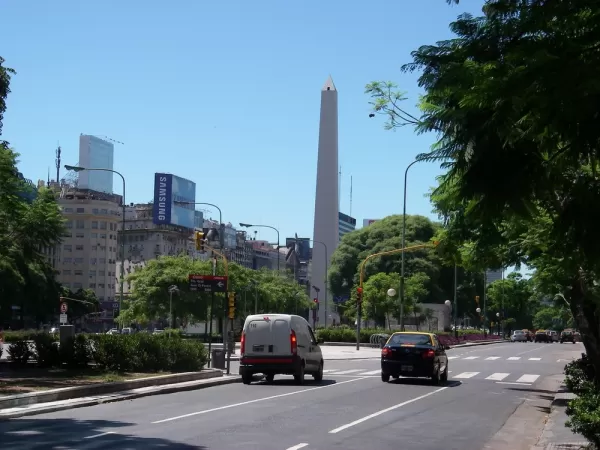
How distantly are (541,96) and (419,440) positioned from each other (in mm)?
8356

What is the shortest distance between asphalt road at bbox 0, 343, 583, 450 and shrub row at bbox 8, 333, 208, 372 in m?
3.05

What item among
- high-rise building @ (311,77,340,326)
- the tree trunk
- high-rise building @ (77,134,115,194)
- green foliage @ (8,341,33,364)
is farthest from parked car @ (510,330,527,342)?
high-rise building @ (77,134,115,194)

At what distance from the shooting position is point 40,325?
346 ft

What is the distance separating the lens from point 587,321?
66.7ft

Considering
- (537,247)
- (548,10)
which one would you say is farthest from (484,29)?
(537,247)

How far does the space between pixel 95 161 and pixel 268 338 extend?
13056cm

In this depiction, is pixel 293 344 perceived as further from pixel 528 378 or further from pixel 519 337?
pixel 519 337

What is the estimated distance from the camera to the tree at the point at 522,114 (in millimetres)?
6402

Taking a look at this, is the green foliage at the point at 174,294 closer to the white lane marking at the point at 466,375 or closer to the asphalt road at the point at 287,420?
the white lane marking at the point at 466,375

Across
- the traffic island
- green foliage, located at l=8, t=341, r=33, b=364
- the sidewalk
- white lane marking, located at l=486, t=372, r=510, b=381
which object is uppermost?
green foliage, located at l=8, t=341, r=33, b=364

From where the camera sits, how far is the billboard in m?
120

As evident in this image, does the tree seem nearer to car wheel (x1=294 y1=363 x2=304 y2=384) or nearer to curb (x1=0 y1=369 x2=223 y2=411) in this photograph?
curb (x1=0 y1=369 x2=223 y2=411)

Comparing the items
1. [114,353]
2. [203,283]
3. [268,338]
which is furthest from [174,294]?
[268,338]

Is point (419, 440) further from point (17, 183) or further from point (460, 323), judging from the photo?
point (460, 323)
